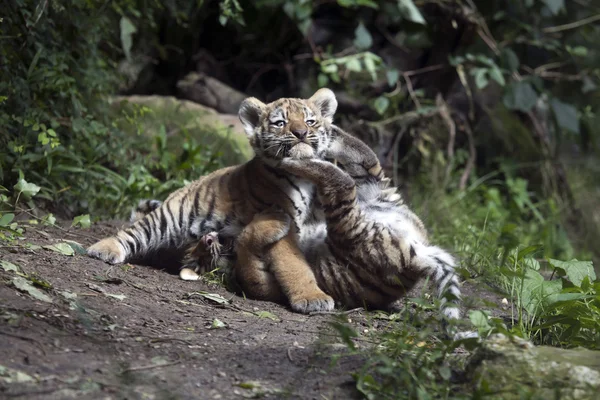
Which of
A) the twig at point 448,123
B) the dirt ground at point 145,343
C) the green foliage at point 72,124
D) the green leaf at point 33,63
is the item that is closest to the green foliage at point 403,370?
the dirt ground at point 145,343

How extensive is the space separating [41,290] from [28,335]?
0.53 metres

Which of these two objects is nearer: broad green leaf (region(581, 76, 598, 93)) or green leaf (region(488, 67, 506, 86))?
green leaf (region(488, 67, 506, 86))

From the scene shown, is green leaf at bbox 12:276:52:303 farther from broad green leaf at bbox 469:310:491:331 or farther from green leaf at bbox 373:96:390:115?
green leaf at bbox 373:96:390:115

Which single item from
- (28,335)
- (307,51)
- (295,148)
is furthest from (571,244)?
(28,335)

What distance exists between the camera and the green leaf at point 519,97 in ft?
25.7

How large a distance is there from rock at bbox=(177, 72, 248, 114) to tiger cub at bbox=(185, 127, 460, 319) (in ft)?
13.4

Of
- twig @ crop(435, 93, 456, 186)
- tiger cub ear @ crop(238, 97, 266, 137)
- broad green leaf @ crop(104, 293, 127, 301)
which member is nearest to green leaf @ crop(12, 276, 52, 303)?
broad green leaf @ crop(104, 293, 127, 301)

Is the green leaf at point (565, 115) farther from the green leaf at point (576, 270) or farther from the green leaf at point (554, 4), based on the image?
the green leaf at point (576, 270)

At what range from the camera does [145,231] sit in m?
4.87

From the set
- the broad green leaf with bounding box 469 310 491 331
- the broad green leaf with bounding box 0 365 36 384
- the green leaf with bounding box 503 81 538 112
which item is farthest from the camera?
the green leaf with bounding box 503 81 538 112

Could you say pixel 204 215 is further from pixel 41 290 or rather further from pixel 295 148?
pixel 41 290

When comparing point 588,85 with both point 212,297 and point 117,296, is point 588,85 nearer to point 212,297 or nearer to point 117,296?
point 212,297

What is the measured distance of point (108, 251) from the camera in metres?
4.49

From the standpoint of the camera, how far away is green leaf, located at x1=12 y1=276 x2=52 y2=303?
328 cm
